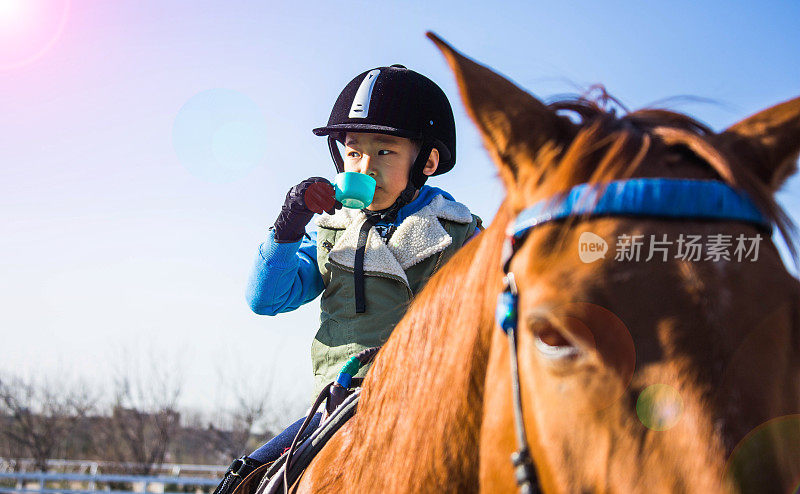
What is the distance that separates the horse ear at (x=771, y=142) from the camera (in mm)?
1328

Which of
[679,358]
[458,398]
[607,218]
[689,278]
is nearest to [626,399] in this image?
[679,358]

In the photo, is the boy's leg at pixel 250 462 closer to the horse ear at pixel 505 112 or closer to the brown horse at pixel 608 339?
the brown horse at pixel 608 339

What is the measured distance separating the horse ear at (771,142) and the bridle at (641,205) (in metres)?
0.18

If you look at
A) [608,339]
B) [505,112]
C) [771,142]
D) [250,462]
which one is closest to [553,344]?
[608,339]

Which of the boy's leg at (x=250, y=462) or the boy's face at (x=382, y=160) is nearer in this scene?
the boy's leg at (x=250, y=462)

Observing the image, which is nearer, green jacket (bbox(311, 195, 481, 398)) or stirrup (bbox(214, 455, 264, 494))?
stirrup (bbox(214, 455, 264, 494))

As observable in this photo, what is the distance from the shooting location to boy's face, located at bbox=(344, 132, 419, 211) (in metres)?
3.18

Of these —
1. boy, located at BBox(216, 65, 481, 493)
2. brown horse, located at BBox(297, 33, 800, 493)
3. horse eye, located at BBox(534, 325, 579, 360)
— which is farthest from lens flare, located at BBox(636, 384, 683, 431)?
boy, located at BBox(216, 65, 481, 493)

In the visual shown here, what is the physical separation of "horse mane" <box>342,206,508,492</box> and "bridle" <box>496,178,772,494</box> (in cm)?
19

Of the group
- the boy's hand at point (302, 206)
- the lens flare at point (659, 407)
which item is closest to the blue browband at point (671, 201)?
the lens flare at point (659, 407)

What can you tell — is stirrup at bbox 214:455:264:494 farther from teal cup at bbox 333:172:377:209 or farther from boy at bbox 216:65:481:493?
teal cup at bbox 333:172:377:209

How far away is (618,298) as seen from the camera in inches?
43.3

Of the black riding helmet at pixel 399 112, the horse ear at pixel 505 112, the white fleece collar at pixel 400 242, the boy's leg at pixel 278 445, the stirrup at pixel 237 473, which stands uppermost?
the black riding helmet at pixel 399 112

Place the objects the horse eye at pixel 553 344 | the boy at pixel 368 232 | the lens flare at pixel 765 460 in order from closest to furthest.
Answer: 1. the lens flare at pixel 765 460
2. the horse eye at pixel 553 344
3. the boy at pixel 368 232
